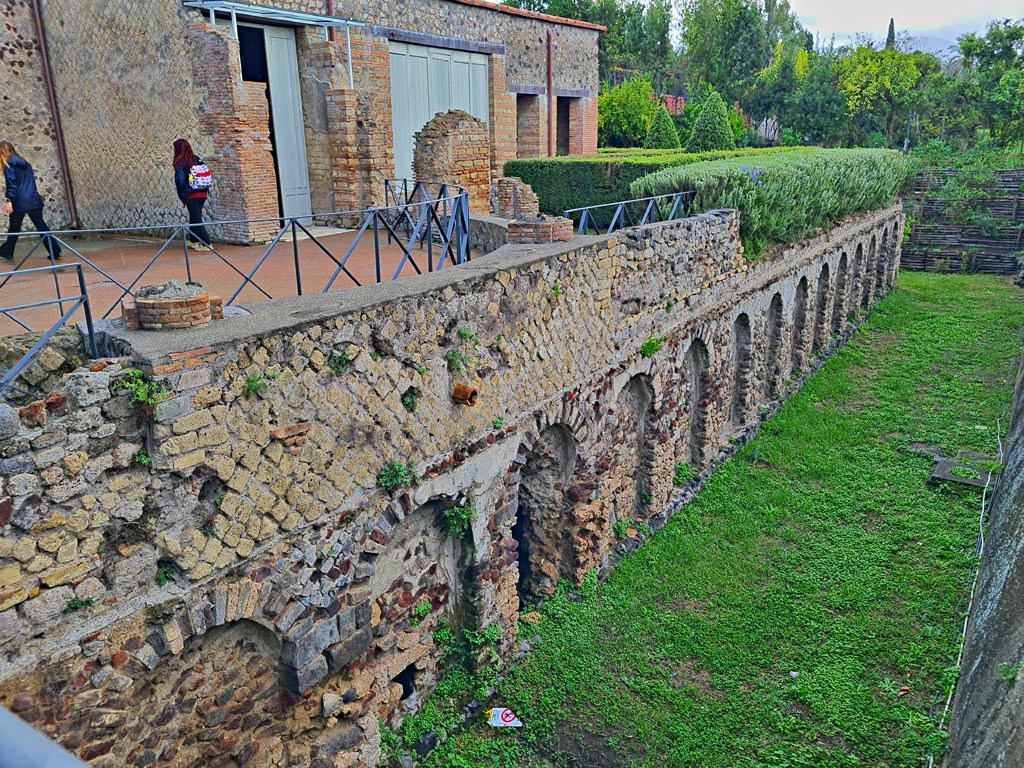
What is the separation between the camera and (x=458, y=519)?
6988mm

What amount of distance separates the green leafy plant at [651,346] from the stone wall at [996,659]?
13.5ft

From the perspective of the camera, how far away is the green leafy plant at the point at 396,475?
5977mm

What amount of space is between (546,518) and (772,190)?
7.28 m

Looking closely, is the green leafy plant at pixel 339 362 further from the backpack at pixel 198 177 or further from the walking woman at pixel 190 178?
the backpack at pixel 198 177

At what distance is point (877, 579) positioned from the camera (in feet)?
29.4

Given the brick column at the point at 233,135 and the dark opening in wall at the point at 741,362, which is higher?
the brick column at the point at 233,135

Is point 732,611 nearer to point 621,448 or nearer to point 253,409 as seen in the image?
point 621,448

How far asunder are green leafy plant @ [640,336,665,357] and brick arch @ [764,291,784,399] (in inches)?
206

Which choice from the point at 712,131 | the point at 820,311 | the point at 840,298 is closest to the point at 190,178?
the point at 820,311

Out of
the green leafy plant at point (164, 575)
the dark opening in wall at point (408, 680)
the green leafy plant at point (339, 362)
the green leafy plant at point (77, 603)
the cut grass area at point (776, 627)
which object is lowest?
the cut grass area at point (776, 627)

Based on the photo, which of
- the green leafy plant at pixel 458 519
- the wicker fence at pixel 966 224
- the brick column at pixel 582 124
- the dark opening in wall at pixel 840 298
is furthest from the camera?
the wicker fence at pixel 966 224

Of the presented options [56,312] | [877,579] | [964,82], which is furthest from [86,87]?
[964,82]

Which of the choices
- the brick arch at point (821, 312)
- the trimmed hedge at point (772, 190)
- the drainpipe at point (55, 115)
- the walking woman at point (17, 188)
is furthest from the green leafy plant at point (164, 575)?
the brick arch at point (821, 312)

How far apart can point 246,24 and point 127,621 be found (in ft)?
35.2
